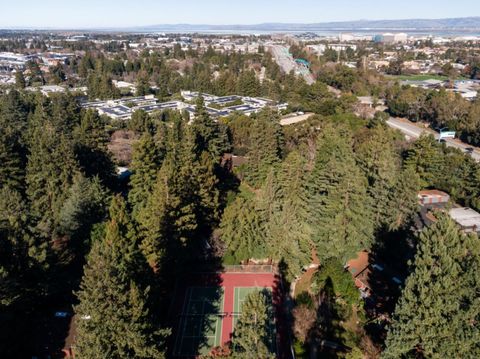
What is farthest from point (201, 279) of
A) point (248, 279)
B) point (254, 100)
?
point (254, 100)

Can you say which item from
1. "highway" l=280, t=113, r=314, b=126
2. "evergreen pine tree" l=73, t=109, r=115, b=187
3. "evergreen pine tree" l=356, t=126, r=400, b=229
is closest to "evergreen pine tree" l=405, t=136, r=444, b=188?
"evergreen pine tree" l=356, t=126, r=400, b=229

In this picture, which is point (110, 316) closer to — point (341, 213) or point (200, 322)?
point (200, 322)

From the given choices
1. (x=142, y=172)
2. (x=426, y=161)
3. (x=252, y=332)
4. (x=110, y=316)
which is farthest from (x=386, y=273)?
(x=142, y=172)

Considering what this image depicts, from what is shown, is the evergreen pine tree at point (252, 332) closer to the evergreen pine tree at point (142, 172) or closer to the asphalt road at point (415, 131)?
the evergreen pine tree at point (142, 172)

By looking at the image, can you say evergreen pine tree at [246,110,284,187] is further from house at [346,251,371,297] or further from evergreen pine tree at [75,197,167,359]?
evergreen pine tree at [75,197,167,359]

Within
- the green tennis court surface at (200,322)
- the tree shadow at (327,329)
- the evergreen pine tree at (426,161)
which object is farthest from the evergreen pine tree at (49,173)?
the evergreen pine tree at (426,161)
